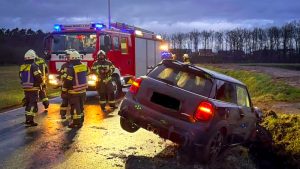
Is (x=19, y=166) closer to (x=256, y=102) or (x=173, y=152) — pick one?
(x=173, y=152)

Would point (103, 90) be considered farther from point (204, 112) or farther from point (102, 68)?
point (204, 112)

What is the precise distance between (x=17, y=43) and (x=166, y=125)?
93.4 metres

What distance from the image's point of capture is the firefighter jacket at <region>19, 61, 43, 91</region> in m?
10.7

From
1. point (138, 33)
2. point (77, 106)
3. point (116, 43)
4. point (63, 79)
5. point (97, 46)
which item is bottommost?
point (77, 106)

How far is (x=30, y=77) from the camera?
1074 centimetres

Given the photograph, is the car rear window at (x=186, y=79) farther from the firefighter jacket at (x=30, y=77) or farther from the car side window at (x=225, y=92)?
the firefighter jacket at (x=30, y=77)

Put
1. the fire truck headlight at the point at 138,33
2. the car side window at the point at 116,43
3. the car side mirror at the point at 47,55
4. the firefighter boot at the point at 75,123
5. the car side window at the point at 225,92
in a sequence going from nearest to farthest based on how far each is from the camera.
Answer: the car side window at the point at 225,92 < the firefighter boot at the point at 75,123 < the car side mirror at the point at 47,55 < the car side window at the point at 116,43 < the fire truck headlight at the point at 138,33

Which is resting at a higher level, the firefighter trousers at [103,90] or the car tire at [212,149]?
the firefighter trousers at [103,90]

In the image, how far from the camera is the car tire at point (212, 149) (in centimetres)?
729

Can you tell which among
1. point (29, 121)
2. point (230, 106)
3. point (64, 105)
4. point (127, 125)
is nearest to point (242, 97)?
point (230, 106)

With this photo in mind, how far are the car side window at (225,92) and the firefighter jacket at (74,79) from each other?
3948 millimetres

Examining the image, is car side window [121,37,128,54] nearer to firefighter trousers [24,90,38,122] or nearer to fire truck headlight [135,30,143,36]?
fire truck headlight [135,30,143,36]

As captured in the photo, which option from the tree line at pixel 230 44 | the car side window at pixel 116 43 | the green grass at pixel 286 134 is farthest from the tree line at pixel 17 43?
the green grass at pixel 286 134

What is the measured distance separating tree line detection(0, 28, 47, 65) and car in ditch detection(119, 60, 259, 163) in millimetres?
74684
